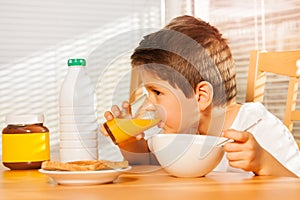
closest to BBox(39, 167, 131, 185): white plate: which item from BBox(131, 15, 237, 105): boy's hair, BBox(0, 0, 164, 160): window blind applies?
BBox(131, 15, 237, 105): boy's hair

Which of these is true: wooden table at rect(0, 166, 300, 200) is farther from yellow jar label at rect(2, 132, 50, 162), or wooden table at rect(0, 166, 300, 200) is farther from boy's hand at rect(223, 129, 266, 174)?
yellow jar label at rect(2, 132, 50, 162)

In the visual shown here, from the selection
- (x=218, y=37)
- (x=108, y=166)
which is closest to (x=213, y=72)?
(x=218, y=37)

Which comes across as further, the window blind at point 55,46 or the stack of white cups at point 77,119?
the window blind at point 55,46

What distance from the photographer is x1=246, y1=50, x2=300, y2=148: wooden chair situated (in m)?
1.76

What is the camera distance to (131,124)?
1.11 metres

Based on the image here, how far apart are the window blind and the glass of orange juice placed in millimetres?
1582

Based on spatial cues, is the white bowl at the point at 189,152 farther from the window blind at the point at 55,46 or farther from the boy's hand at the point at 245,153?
the window blind at the point at 55,46

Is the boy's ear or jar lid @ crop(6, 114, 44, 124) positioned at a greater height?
the boy's ear

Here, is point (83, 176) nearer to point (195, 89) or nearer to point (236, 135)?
point (236, 135)

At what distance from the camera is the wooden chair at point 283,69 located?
1761 mm

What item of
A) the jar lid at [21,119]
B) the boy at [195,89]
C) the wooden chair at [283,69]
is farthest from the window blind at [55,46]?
the jar lid at [21,119]

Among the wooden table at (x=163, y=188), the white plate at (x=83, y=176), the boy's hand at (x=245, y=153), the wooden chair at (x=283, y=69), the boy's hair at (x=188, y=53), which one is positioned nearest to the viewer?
the wooden table at (x=163, y=188)

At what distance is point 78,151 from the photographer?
1204 millimetres

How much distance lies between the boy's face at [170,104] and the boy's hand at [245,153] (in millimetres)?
315
